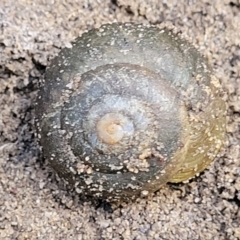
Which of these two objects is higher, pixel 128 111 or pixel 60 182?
pixel 128 111

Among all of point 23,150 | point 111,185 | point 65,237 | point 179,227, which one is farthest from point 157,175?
point 23,150

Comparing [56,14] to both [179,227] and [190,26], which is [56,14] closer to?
[190,26]

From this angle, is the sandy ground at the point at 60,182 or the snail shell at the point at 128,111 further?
the sandy ground at the point at 60,182

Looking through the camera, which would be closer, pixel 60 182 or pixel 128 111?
pixel 128 111
